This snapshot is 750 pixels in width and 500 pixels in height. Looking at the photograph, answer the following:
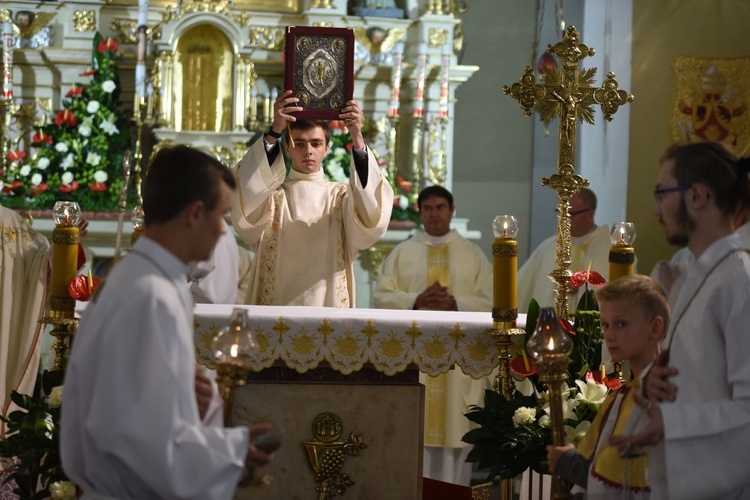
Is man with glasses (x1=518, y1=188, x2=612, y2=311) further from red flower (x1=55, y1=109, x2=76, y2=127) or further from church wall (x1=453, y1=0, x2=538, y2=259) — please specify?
red flower (x1=55, y1=109, x2=76, y2=127)

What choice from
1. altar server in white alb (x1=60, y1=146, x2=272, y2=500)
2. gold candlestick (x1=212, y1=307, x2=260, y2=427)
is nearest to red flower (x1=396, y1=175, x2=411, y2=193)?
gold candlestick (x1=212, y1=307, x2=260, y2=427)

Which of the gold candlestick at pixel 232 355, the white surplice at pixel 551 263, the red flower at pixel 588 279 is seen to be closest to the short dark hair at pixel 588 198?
the white surplice at pixel 551 263

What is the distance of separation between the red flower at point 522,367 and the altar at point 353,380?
11cm

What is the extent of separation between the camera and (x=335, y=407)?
163 inches

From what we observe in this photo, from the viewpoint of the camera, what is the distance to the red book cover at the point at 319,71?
473cm

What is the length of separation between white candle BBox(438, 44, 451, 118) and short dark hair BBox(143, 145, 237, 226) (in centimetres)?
638

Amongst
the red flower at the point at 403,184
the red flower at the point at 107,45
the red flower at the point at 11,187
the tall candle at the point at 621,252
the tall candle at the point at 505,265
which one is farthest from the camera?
the red flower at the point at 403,184

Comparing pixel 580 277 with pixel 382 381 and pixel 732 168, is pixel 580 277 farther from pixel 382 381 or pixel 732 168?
pixel 732 168

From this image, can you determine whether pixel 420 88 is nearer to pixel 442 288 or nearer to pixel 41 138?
pixel 442 288

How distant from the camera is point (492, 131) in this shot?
32.3 feet

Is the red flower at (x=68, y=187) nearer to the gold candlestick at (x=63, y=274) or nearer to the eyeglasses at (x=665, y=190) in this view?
the gold candlestick at (x=63, y=274)

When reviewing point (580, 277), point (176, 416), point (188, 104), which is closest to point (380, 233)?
point (580, 277)

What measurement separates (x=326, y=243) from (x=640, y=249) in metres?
4.80

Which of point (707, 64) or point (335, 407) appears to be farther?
point (707, 64)
